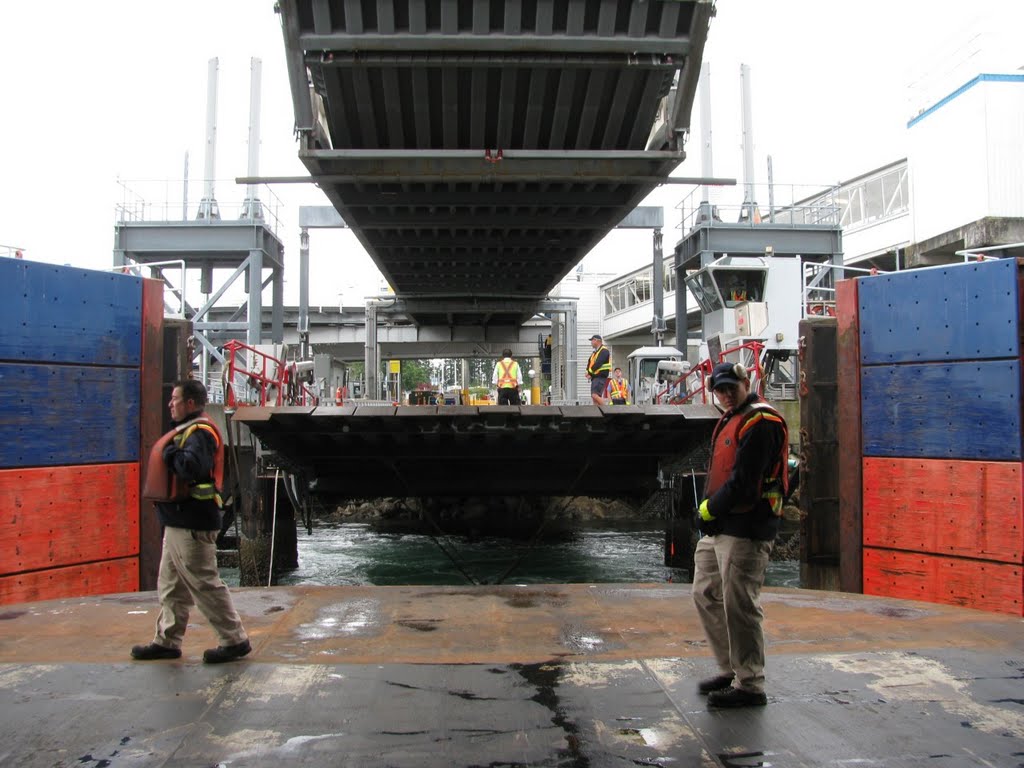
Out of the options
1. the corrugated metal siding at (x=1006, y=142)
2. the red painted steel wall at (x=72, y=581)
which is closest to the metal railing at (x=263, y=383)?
the red painted steel wall at (x=72, y=581)

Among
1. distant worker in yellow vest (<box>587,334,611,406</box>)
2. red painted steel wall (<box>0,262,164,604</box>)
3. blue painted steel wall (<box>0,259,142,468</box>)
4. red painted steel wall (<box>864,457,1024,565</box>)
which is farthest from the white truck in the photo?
blue painted steel wall (<box>0,259,142,468</box>)

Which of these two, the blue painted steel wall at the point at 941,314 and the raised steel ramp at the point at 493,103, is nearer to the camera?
the blue painted steel wall at the point at 941,314

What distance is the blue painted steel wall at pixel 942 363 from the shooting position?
22.4ft

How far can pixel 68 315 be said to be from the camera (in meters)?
7.38

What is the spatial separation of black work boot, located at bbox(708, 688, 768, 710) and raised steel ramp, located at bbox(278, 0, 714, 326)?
25.2 ft

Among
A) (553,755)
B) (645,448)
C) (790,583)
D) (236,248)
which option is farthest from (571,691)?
(236,248)

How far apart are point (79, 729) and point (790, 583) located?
11877 millimetres

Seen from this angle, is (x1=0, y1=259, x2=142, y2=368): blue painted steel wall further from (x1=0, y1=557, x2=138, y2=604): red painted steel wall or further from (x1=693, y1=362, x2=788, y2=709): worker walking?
(x1=693, y1=362, x2=788, y2=709): worker walking

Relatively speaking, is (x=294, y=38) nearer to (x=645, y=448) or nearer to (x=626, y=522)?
(x=645, y=448)

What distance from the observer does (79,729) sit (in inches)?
145

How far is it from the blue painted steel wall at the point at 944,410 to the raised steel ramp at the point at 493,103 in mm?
4592

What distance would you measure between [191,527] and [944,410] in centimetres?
623

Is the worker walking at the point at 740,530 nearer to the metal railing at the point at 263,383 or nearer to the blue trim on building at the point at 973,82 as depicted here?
the metal railing at the point at 263,383

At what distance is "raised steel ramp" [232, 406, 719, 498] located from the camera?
9.54 meters
